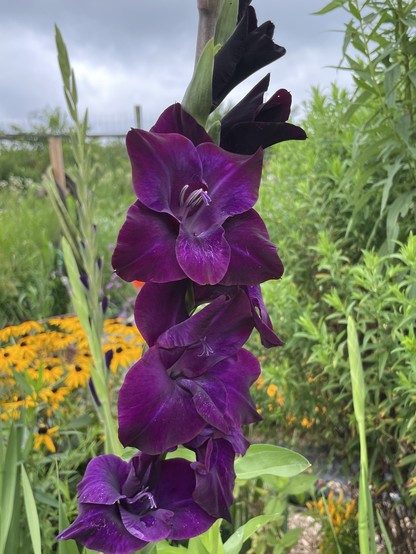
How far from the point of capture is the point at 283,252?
7.00ft

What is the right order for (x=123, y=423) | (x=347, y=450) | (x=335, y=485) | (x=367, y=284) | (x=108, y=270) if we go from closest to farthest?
Result: (x=123, y=423), (x=367, y=284), (x=347, y=450), (x=335, y=485), (x=108, y=270)

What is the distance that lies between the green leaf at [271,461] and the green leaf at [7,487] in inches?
19.3

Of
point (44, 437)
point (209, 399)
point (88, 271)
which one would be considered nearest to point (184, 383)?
point (209, 399)

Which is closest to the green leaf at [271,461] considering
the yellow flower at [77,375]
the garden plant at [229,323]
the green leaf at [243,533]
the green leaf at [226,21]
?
the garden plant at [229,323]

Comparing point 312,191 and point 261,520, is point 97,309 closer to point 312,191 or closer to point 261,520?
point 261,520

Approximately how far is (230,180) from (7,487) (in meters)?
0.86

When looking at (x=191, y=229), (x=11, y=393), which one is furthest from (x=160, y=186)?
(x=11, y=393)

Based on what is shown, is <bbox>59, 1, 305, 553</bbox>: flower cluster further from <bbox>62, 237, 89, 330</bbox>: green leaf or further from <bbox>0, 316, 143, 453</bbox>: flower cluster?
<bbox>0, 316, 143, 453</bbox>: flower cluster

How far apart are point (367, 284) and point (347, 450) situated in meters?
0.63

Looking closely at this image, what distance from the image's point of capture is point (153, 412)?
0.62 meters

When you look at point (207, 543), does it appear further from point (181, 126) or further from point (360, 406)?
point (181, 126)

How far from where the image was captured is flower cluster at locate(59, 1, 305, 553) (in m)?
0.62

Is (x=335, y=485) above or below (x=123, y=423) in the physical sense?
below

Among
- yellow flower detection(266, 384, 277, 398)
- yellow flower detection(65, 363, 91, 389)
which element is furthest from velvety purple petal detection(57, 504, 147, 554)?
yellow flower detection(266, 384, 277, 398)
